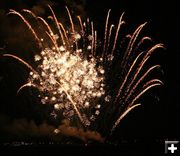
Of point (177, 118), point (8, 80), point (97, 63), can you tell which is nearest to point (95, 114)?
point (97, 63)

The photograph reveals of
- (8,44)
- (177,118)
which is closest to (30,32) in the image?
(8,44)

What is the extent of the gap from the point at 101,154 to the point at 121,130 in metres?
13.4

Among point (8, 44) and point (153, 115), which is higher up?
point (8, 44)

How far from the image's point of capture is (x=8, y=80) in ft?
119

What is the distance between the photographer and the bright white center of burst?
3241cm

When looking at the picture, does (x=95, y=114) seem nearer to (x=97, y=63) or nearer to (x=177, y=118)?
(x=97, y=63)

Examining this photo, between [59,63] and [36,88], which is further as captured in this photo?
[36,88]

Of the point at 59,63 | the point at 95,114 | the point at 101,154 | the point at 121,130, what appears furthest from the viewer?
the point at 121,130

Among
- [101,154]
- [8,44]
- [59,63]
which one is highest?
[8,44]

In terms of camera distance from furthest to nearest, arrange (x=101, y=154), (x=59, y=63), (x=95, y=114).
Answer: (x=95, y=114) < (x=59, y=63) < (x=101, y=154)

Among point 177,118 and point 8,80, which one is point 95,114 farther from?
point 177,118

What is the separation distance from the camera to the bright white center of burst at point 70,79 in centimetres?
3241

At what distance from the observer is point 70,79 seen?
32562 mm

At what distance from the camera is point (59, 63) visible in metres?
32.3
